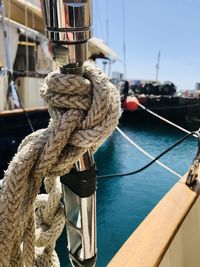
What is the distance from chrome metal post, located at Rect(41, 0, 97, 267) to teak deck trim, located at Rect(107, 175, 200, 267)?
0.23m

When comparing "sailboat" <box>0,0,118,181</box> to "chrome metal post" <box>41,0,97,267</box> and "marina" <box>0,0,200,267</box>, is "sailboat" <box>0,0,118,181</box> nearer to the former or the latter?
"marina" <box>0,0,200,267</box>

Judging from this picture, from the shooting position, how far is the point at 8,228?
52 centimetres

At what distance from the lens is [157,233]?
0.96 meters

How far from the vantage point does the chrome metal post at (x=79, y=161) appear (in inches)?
19.6

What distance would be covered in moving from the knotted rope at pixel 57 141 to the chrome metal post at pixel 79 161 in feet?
0.10

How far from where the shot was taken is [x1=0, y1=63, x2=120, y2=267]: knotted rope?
20.5 inches

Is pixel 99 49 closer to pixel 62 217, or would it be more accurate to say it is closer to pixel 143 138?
pixel 143 138

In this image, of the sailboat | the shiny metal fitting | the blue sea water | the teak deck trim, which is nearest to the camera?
the shiny metal fitting

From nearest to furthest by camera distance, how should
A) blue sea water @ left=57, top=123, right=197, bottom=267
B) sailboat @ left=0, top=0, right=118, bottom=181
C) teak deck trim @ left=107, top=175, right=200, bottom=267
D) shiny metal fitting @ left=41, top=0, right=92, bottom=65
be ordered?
shiny metal fitting @ left=41, top=0, right=92, bottom=65
teak deck trim @ left=107, top=175, right=200, bottom=267
blue sea water @ left=57, top=123, right=197, bottom=267
sailboat @ left=0, top=0, right=118, bottom=181

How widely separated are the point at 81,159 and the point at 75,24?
0.24 m

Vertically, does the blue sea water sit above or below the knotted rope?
below

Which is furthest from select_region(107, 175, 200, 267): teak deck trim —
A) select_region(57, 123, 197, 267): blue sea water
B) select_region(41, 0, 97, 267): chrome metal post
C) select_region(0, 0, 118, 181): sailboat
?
select_region(0, 0, 118, 181): sailboat

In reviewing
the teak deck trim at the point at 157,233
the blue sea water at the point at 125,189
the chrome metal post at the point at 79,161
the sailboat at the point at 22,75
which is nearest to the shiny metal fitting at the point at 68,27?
the chrome metal post at the point at 79,161

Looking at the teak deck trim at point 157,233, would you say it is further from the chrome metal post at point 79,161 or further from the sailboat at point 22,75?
the sailboat at point 22,75
